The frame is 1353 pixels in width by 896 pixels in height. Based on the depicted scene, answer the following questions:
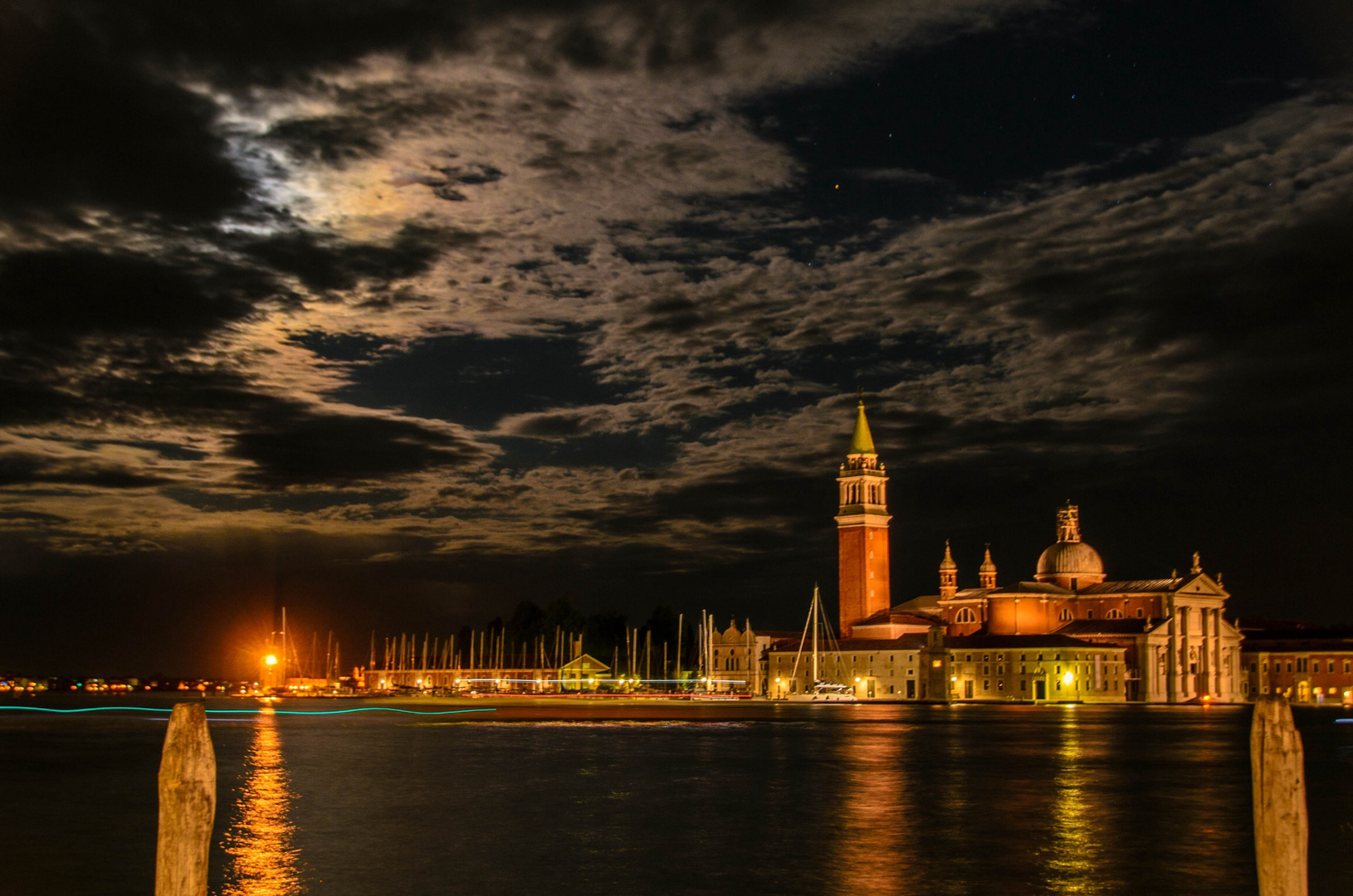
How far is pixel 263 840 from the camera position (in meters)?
24.9

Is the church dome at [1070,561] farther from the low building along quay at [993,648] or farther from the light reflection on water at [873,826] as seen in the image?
the light reflection on water at [873,826]

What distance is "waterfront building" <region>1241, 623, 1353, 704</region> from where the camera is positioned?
466 feet

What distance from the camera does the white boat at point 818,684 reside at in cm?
13638

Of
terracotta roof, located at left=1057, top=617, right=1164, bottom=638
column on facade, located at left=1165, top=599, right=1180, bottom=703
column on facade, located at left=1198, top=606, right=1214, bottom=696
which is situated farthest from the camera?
column on facade, located at left=1198, top=606, right=1214, bottom=696

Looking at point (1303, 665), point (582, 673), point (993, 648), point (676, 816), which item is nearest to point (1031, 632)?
point (993, 648)

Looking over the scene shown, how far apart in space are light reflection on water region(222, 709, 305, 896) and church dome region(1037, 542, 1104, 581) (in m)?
120

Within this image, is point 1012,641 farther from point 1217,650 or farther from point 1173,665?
point 1217,650

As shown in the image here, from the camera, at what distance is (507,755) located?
47000 mm

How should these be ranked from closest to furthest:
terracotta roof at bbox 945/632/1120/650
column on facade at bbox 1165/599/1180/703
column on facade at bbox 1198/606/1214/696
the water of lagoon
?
the water of lagoon
terracotta roof at bbox 945/632/1120/650
column on facade at bbox 1165/599/1180/703
column on facade at bbox 1198/606/1214/696

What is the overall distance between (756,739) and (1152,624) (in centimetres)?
8880

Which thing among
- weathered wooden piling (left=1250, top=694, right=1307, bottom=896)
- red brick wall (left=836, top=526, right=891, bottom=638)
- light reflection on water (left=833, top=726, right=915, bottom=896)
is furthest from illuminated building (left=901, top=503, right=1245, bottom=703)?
weathered wooden piling (left=1250, top=694, right=1307, bottom=896)

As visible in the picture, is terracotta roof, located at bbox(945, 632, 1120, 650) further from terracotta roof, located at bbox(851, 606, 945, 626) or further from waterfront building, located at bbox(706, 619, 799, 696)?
waterfront building, located at bbox(706, 619, 799, 696)

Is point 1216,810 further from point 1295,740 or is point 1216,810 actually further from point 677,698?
point 677,698

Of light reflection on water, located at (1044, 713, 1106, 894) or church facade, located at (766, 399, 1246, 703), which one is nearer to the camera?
light reflection on water, located at (1044, 713, 1106, 894)
